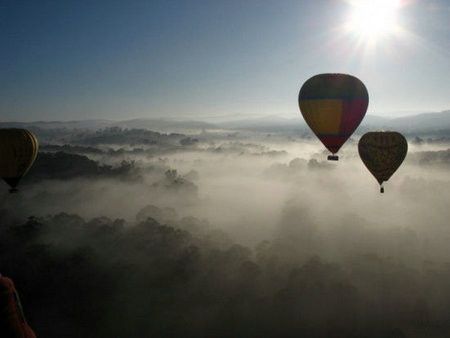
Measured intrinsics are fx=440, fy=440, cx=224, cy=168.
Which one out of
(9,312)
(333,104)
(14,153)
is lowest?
(14,153)

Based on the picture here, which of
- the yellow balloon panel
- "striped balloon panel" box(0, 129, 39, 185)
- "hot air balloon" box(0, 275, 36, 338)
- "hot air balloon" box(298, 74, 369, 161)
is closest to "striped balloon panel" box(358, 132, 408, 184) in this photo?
"hot air balloon" box(298, 74, 369, 161)

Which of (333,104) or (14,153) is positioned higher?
(333,104)

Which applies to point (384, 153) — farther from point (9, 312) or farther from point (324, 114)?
point (9, 312)

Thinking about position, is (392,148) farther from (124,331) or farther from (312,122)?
(124,331)

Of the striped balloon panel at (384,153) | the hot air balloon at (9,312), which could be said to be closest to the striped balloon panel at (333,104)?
the striped balloon panel at (384,153)

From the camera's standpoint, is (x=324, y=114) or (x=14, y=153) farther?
(x=14, y=153)

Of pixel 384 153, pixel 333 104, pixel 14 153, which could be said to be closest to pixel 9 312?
pixel 333 104

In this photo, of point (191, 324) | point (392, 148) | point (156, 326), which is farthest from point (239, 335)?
point (392, 148)

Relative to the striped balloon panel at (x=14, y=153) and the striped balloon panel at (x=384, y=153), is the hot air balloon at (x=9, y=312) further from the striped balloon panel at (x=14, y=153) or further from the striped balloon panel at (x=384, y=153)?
the striped balloon panel at (x=384, y=153)
